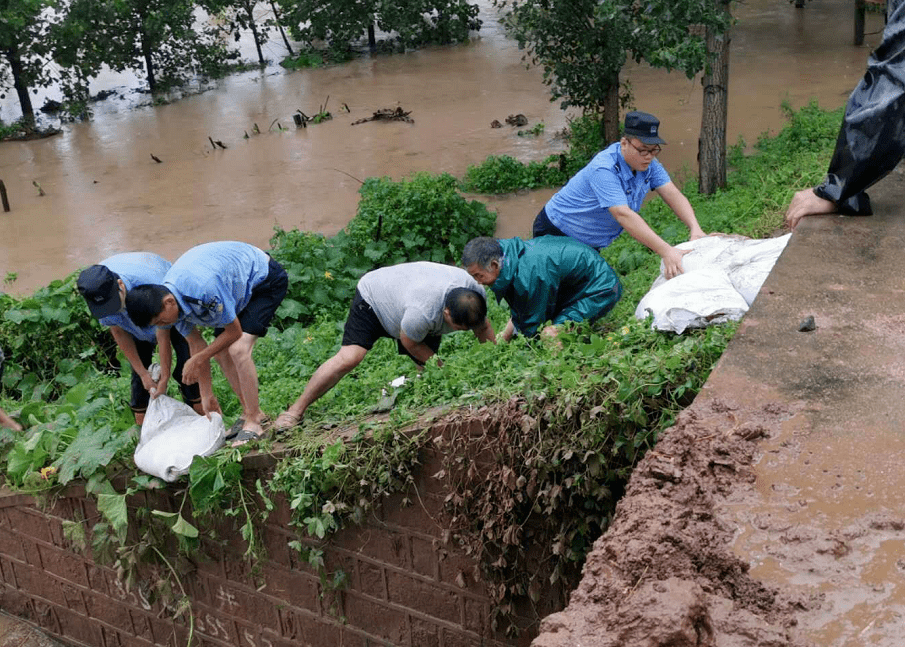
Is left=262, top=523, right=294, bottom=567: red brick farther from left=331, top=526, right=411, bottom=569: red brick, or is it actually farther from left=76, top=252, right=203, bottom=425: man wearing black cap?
left=76, top=252, right=203, bottom=425: man wearing black cap

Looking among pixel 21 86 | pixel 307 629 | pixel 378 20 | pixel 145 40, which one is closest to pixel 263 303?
pixel 307 629

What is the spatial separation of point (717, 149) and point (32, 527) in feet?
22.7

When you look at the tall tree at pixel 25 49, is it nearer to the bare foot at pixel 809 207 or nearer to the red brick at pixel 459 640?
the red brick at pixel 459 640

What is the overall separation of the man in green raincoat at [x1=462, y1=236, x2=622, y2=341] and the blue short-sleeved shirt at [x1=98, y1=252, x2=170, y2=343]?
183cm

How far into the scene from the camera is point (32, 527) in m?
5.83

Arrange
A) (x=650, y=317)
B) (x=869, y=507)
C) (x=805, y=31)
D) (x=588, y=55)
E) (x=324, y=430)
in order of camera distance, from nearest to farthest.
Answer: (x=869, y=507)
(x=650, y=317)
(x=324, y=430)
(x=588, y=55)
(x=805, y=31)

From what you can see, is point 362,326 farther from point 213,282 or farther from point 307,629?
point 307,629

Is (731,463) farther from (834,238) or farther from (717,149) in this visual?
(717,149)

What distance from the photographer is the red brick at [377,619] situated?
478 centimetres

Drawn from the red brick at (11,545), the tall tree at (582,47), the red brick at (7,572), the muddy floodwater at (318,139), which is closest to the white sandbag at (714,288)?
the red brick at (11,545)

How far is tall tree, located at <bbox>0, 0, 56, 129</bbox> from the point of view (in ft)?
53.0

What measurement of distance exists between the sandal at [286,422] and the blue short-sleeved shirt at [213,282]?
0.58m

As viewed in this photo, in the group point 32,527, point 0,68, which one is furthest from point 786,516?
point 0,68

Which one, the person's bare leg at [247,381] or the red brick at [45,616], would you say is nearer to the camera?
the person's bare leg at [247,381]
